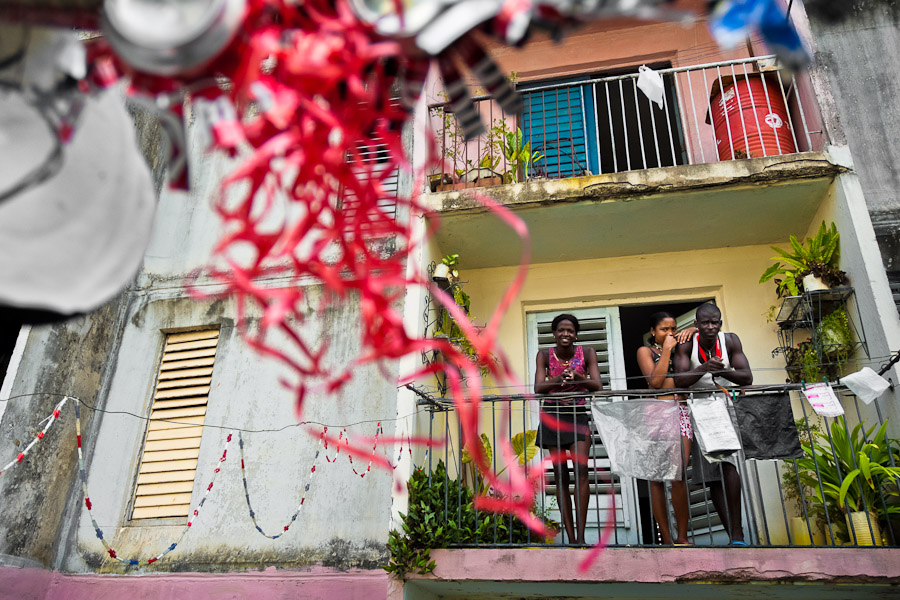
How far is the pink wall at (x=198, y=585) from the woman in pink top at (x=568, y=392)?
175 centimetres

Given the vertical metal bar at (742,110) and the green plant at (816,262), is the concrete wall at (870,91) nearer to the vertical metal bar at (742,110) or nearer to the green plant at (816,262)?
the vertical metal bar at (742,110)

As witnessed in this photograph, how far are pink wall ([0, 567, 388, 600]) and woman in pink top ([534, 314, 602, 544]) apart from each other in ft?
5.75

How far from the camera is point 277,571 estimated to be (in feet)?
21.4

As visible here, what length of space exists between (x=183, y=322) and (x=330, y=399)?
6.63 feet

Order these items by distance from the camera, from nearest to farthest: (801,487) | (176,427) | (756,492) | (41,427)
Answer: (801,487), (756,492), (41,427), (176,427)

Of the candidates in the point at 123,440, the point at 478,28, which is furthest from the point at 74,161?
the point at 123,440

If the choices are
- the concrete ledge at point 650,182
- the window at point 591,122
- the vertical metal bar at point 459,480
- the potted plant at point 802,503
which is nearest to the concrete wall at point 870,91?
the concrete ledge at point 650,182

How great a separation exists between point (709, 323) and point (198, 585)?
5.03 m

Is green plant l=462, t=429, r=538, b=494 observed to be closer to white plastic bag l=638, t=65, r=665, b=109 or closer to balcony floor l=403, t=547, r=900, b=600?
balcony floor l=403, t=547, r=900, b=600

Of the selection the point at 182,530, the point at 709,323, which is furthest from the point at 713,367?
the point at 182,530

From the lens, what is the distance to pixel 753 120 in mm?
7375

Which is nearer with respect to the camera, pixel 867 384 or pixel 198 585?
pixel 867 384

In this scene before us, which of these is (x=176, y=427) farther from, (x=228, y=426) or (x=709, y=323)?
(x=709, y=323)

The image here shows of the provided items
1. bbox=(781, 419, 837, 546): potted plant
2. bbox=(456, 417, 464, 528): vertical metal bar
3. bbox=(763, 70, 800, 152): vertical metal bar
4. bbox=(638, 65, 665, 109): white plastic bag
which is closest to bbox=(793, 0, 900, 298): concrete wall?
bbox=(763, 70, 800, 152): vertical metal bar
